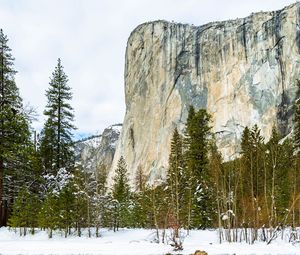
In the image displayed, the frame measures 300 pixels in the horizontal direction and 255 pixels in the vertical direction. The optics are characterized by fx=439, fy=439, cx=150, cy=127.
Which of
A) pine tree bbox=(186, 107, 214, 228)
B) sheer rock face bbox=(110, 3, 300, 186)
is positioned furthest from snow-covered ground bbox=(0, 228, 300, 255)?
sheer rock face bbox=(110, 3, 300, 186)

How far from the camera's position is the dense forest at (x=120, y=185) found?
19.0 m

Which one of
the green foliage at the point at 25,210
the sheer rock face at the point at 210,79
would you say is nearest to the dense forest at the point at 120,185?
the green foliage at the point at 25,210

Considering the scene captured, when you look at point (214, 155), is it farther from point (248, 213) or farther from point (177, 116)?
point (177, 116)

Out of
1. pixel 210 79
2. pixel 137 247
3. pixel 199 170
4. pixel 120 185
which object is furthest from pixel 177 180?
pixel 210 79

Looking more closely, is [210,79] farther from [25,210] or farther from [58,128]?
[25,210]

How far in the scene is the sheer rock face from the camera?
71.6 metres

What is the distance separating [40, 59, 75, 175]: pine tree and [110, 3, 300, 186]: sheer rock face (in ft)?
128

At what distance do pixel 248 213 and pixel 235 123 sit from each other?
5576 cm

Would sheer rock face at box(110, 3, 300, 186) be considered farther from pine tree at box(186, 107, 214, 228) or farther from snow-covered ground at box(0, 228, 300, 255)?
snow-covered ground at box(0, 228, 300, 255)

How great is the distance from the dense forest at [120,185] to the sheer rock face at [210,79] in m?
37.2

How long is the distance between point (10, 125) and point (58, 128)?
5.31 meters

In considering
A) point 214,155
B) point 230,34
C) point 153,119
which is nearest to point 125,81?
point 153,119

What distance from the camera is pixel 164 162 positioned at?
79.1 meters

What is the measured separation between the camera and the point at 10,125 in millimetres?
23312
